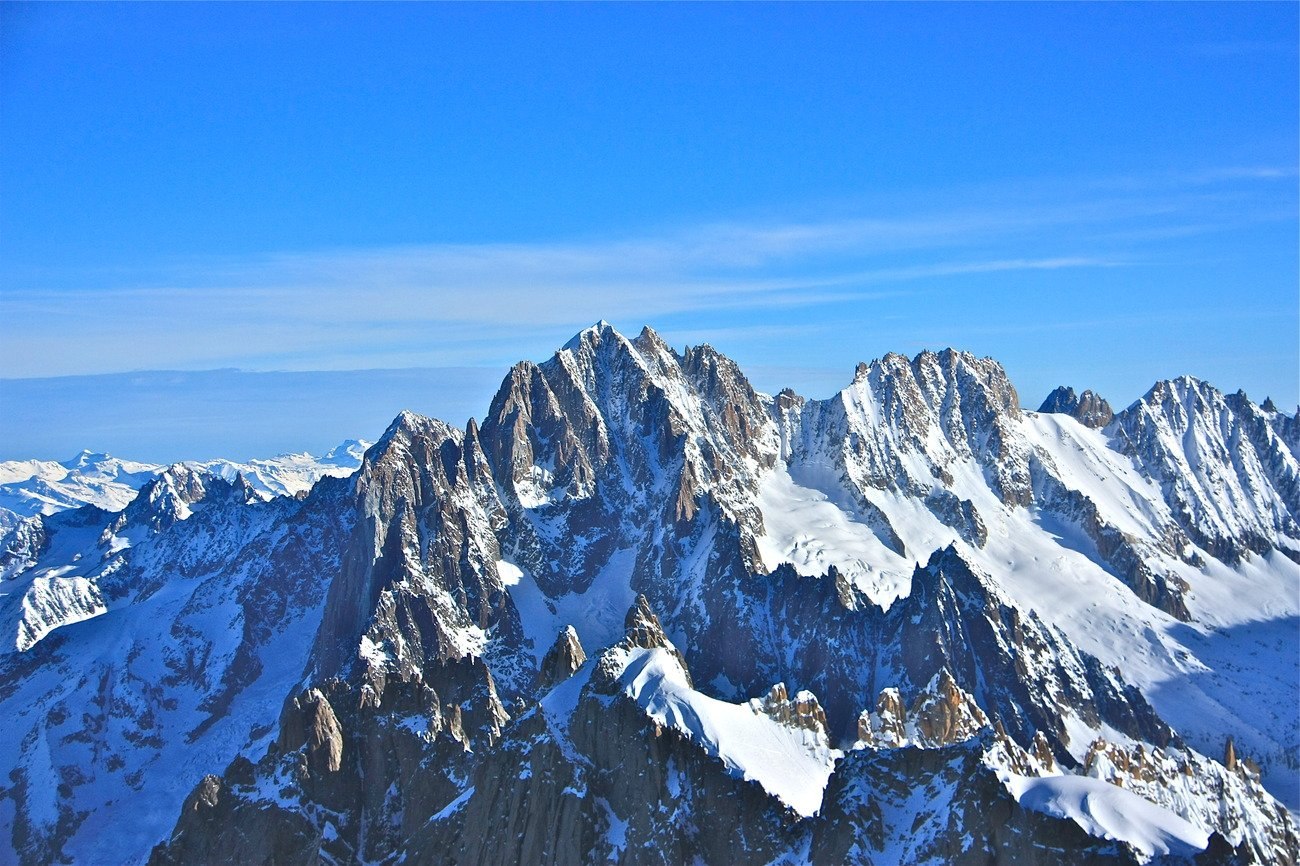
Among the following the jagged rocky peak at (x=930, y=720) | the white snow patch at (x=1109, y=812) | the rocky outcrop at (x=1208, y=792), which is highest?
the white snow patch at (x=1109, y=812)

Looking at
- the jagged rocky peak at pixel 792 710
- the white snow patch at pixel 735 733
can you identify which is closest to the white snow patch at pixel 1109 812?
the white snow patch at pixel 735 733

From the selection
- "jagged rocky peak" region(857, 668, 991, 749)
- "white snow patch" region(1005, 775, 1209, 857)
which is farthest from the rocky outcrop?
"white snow patch" region(1005, 775, 1209, 857)

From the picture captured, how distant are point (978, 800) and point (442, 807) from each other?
233 ft

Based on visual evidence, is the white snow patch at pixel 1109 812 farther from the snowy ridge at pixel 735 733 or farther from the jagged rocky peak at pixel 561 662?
the jagged rocky peak at pixel 561 662

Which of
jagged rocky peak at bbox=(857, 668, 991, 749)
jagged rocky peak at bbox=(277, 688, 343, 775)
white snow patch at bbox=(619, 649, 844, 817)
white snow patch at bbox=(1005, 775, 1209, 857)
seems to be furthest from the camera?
jagged rocky peak at bbox=(857, 668, 991, 749)

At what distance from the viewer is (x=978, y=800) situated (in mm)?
91375

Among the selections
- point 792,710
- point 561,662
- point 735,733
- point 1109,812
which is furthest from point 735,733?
point 1109,812

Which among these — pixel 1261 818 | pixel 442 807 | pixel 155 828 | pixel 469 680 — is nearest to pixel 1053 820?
pixel 442 807

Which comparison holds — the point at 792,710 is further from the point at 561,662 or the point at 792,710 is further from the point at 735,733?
the point at 561,662

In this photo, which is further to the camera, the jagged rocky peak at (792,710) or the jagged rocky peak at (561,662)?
the jagged rocky peak at (561,662)

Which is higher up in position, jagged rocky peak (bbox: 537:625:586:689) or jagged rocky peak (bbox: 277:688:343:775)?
jagged rocky peak (bbox: 537:625:586:689)

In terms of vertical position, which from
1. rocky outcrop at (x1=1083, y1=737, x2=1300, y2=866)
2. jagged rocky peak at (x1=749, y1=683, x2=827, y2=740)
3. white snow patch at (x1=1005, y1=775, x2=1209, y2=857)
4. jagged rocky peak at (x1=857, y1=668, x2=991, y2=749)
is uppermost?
white snow patch at (x1=1005, y1=775, x2=1209, y2=857)

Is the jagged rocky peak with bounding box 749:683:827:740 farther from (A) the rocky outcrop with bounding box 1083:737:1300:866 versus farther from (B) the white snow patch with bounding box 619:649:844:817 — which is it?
(A) the rocky outcrop with bounding box 1083:737:1300:866

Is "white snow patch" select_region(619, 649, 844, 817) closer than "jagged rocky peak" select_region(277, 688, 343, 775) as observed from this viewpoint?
Yes
